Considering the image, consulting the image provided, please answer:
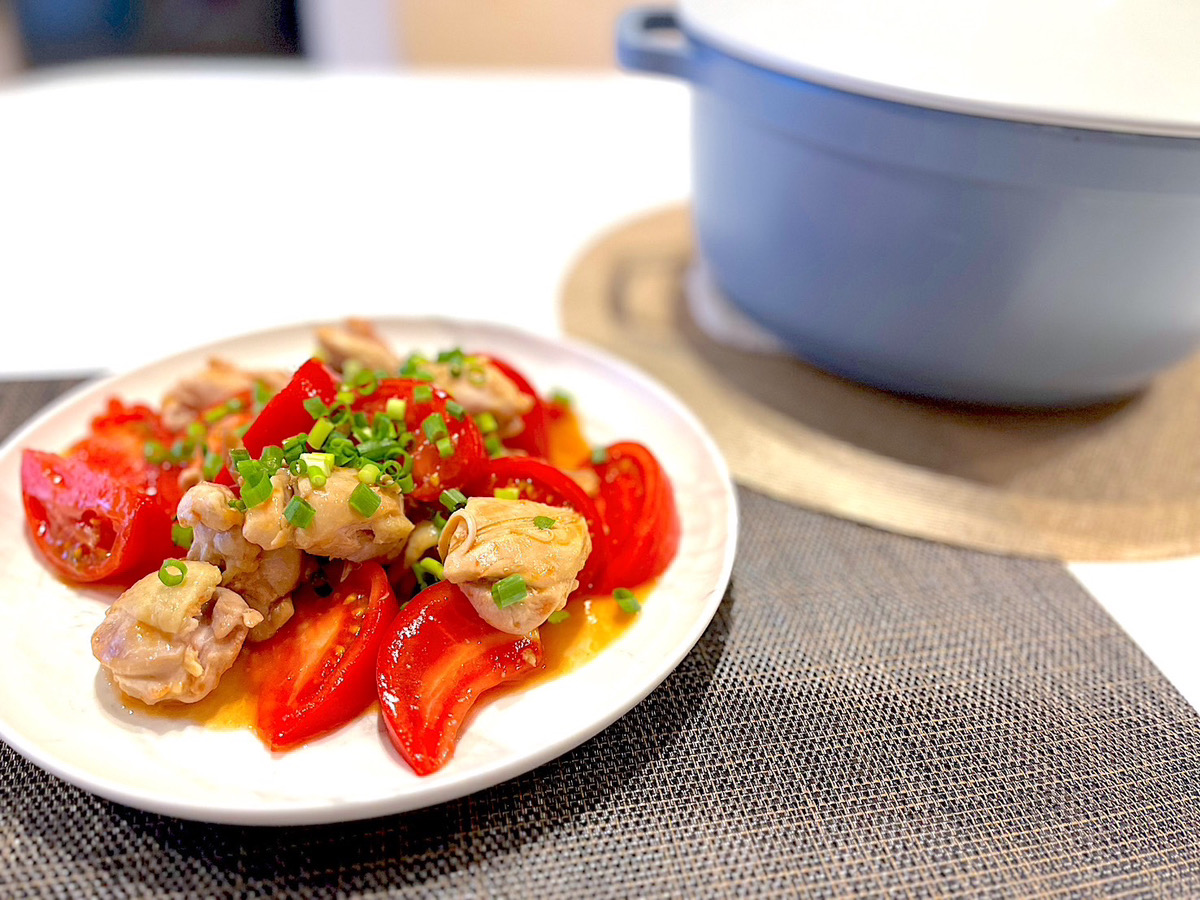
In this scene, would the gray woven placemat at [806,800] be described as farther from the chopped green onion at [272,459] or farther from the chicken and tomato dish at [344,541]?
the chopped green onion at [272,459]

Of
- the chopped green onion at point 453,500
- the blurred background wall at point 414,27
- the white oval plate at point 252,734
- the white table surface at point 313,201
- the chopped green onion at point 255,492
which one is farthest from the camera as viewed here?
the blurred background wall at point 414,27

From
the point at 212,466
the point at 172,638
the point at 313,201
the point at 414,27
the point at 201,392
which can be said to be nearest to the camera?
the point at 172,638

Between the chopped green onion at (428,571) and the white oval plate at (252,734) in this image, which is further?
the chopped green onion at (428,571)

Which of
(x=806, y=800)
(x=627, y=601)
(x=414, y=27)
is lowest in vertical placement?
(x=806, y=800)

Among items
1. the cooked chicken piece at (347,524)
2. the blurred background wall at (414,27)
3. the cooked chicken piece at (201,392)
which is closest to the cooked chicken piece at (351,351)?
the cooked chicken piece at (201,392)

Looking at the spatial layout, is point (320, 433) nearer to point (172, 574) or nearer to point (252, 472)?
point (252, 472)

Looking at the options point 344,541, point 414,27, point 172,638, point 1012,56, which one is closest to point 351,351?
point 344,541

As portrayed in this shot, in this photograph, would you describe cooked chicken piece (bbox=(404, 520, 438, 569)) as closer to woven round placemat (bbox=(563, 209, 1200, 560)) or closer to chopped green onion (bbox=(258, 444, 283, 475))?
chopped green onion (bbox=(258, 444, 283, 475))

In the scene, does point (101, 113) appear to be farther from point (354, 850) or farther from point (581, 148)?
point (354, 850)
